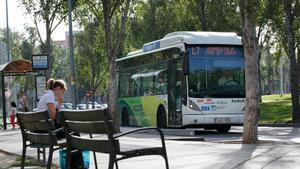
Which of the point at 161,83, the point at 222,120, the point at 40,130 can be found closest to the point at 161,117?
the point at 161,83

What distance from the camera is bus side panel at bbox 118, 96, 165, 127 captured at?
24375 millimetres

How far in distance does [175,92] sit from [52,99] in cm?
1161

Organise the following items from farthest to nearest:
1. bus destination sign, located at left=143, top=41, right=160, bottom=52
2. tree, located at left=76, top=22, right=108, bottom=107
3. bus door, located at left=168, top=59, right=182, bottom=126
A: tree, located at left=76, top=22, right=108, bottom=107 → bus destination sign, located at left=143, top=41, right=160, bottom=52 → bus door, located at left=168, top=59, right=182, bottom=126

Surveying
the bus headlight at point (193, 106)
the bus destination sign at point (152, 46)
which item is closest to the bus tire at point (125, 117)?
the bus destination sign at point (152, 46)

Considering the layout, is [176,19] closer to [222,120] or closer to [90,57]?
[90,57]

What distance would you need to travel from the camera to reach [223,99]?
2181 cm

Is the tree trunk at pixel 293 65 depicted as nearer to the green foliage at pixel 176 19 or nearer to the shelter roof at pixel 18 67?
the green foliage at pixel 176 19

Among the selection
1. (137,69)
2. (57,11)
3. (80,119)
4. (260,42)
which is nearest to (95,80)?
(260,42)

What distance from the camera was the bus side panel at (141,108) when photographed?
24375 millimetres

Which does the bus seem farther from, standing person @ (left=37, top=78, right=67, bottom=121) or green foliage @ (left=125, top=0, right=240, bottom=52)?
green foliage @ (left=125, top=0, right=240, bottom=52)

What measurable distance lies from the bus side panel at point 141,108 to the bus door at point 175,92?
0.87 meters

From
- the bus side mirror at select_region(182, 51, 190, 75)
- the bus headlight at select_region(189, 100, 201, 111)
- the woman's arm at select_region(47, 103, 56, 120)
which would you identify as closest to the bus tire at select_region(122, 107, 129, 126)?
the bus headlight at select_region(189, 100, 201, 111)

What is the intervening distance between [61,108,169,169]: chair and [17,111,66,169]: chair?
72cm

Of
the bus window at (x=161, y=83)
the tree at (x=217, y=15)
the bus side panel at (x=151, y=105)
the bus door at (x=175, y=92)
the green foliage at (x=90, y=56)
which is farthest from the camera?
the green foliage at (x=90, y=56)
